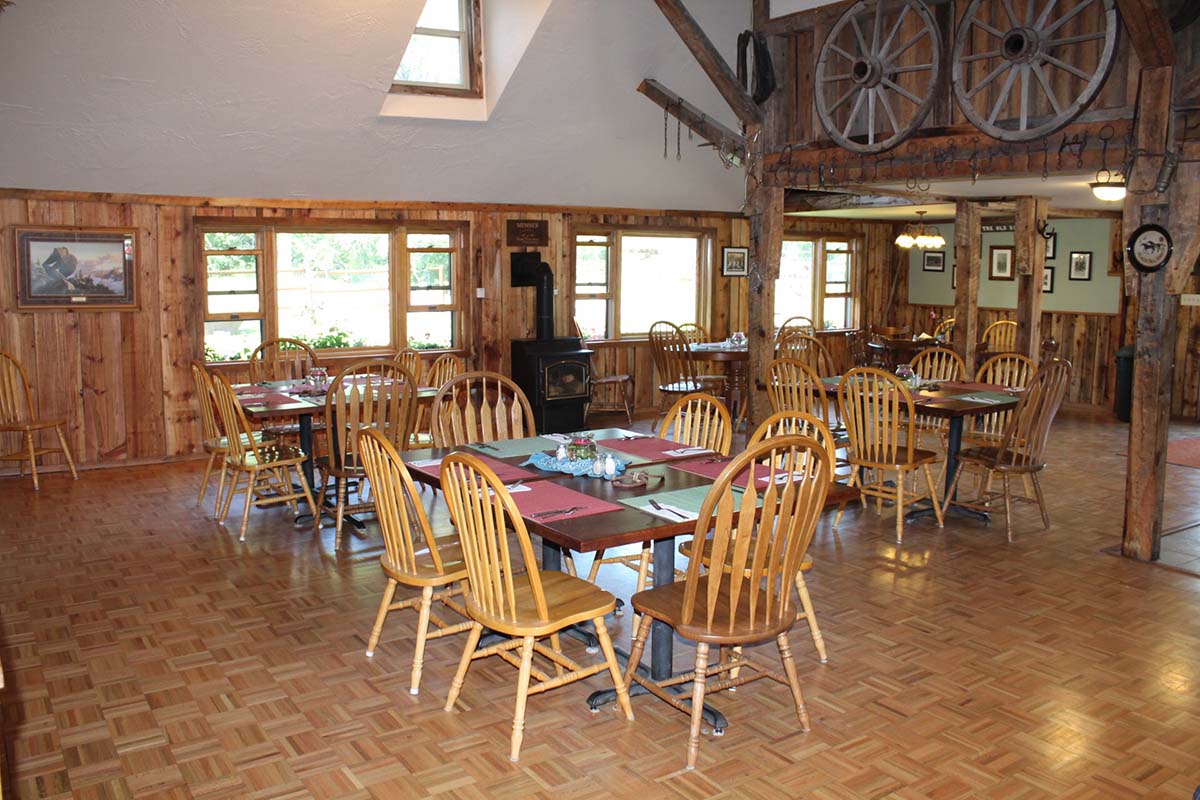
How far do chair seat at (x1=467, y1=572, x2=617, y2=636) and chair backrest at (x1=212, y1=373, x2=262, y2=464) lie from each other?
100.0 inches

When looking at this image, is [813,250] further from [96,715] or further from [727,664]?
[96,715]

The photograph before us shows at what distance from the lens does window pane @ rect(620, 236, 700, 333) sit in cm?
974

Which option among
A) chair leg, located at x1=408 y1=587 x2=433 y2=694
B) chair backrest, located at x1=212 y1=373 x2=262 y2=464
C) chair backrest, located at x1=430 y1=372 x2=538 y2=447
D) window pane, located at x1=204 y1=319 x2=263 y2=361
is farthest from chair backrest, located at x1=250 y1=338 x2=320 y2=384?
chair leg, located at x1=408 y1=587 x2=433 y2=694

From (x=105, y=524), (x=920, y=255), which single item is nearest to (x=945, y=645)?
(x=105, y=524)

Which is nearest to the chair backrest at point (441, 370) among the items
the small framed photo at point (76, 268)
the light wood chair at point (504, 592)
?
the small framed photo at point (76, 268)

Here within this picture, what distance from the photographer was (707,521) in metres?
2.73

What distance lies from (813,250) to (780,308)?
0.85 meters

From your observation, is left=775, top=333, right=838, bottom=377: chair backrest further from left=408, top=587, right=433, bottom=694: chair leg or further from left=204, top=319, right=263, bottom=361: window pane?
left=408, top=587, right=433, bottom=694: chair leg

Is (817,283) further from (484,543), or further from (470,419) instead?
(484,543)

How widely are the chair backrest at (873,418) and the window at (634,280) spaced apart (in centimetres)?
437

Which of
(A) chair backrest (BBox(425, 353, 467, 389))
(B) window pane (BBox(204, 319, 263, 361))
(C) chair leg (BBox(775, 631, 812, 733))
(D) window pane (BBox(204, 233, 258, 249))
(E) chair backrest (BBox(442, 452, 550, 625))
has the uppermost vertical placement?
(D) window pane (BBox(204, 233, 258, 249))

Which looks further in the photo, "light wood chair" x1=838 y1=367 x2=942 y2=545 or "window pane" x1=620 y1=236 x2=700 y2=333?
"window pane" x1=620 y1=236 x2=700 y2=333

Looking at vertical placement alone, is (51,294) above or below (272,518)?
above

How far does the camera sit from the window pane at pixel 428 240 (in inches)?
330
